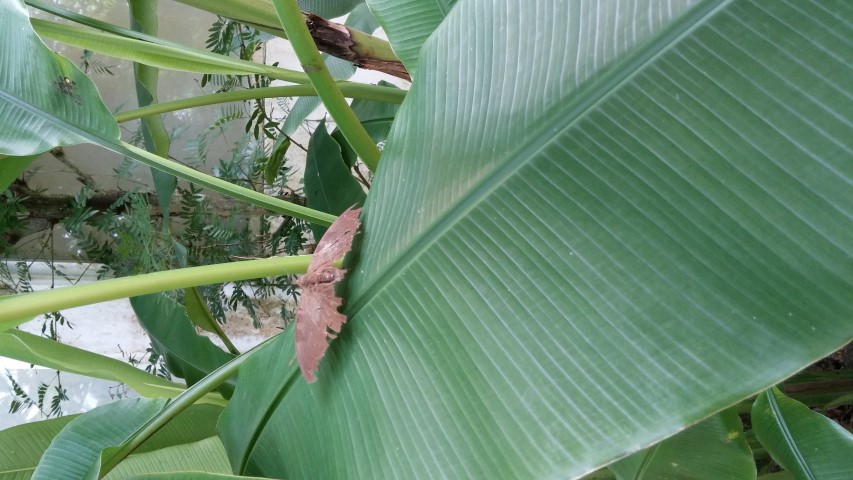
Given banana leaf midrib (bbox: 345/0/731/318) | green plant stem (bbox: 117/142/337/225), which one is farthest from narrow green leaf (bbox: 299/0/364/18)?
banana leaf midrib (bbox: 345/0/731/318)

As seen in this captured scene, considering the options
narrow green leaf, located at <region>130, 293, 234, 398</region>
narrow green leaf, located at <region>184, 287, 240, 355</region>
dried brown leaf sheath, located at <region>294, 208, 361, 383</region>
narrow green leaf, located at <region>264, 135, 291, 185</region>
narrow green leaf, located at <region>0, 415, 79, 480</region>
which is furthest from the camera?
narrow green leaf, located at <region>264, 135, 291, 185</region>

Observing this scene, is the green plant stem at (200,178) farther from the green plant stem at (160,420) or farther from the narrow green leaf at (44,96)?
the green plant stem at (160,420)

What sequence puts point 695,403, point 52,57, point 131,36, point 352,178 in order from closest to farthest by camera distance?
point 695,403
point 52,57
point 131,36
point 352,178

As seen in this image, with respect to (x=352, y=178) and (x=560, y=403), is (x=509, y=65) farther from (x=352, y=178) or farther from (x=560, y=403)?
(x=352, y=178)

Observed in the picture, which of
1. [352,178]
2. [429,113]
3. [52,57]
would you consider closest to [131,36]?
[52,57]

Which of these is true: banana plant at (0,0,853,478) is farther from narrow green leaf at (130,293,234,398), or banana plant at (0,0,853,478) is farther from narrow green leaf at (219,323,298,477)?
narrow green leaf at (130,293,234,398)

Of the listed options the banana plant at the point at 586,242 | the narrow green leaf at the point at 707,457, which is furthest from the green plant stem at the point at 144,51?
the narrow green leaf at the point at 707,457

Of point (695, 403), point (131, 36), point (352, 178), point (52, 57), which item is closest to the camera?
point (695, 403)
